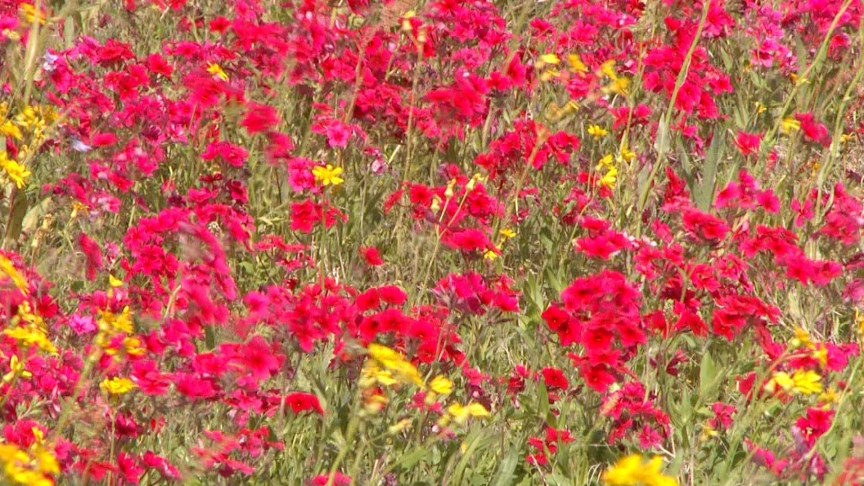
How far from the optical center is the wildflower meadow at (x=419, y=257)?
244 centimetres

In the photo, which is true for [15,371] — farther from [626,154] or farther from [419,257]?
[626,154]

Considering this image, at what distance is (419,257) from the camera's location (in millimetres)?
3717

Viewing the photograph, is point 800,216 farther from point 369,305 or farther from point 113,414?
point 113,414

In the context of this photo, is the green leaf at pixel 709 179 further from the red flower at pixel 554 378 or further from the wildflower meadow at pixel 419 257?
the red flower at pixel 554 378

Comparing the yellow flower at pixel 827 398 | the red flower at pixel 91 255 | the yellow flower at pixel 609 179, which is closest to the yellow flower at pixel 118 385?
the red flower at pixel 91 255

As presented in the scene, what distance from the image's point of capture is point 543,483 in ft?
9.66

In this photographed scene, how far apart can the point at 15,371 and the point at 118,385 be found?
0.23 m

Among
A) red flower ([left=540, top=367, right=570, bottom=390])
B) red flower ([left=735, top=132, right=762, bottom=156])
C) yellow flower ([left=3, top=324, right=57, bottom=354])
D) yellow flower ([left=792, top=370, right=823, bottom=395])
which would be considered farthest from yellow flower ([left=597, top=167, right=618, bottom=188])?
yellow flower ([left=3, top=324, right=57, bottom=354])

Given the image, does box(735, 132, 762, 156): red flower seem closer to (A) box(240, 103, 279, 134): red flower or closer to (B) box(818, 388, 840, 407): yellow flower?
(B) box(818, 388, 840, 407): yellow flower

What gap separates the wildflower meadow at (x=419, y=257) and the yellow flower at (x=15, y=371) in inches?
0.6

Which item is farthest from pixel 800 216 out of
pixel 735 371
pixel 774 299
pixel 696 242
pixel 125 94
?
pixel 125 94

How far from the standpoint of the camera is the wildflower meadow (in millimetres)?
2441

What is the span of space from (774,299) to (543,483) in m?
1.02

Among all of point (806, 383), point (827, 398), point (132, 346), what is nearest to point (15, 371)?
point (132, 346)
